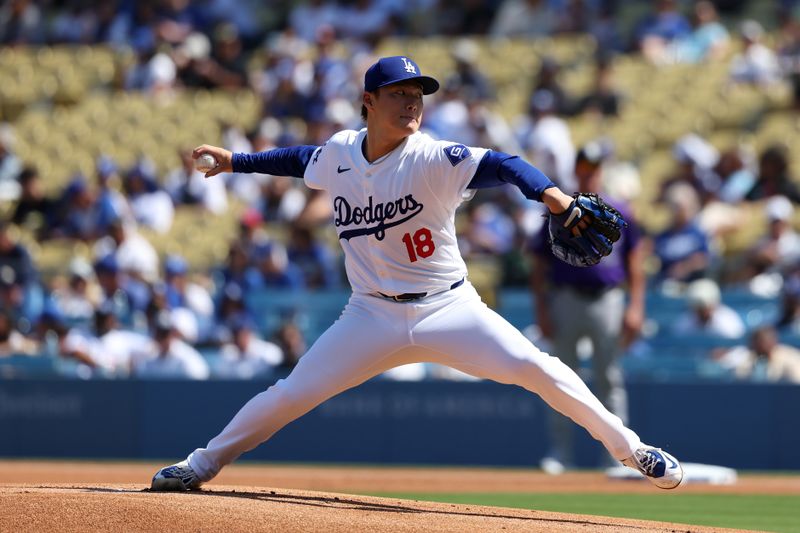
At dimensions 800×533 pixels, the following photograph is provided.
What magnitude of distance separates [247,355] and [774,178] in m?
5.07

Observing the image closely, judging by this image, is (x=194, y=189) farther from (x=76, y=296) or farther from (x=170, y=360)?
(x=170, y=360)

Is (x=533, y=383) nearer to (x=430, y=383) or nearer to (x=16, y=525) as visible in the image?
(x=16, y=525)

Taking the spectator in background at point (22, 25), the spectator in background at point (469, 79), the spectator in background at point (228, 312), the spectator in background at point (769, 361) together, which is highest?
the spectator in background at point (22, 25)

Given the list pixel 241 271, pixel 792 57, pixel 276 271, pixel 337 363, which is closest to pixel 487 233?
pixel 276 271

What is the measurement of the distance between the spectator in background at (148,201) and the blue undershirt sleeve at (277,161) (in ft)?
30.2

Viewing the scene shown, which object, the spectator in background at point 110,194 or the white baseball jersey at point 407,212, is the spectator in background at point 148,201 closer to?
the spectator in background at point 110,194

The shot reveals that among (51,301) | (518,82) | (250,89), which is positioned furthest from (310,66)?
(51,301)

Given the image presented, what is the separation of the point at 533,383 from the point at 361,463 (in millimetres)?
6442

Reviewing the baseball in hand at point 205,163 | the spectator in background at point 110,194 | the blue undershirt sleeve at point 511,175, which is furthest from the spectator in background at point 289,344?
the blue undershirt sleeve at point 511,175

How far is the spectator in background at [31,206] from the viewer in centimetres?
1603

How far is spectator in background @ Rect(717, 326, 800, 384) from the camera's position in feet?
36.6

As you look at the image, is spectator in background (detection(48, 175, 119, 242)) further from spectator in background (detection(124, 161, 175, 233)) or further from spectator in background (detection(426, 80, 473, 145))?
spectator in background (detection(426, 80, 473, 145))

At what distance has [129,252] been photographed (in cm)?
1425

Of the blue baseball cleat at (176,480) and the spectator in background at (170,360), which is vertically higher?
the spectator in background at (170,360)
